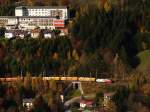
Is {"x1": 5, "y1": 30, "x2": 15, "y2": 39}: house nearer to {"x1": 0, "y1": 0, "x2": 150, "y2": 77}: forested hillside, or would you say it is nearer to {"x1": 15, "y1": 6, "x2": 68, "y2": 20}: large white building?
{"x1": 0, "y1": 0, "x2": 150, "y2": 77}: forested hillside

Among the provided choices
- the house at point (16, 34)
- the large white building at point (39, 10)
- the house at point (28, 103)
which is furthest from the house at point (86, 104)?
the large white building at point (39, 10)

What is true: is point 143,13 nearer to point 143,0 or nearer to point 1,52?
point 143,0

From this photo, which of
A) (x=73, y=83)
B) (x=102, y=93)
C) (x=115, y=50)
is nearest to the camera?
Result: (x=102, y=93)

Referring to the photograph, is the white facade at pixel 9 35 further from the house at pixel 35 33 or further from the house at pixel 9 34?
the house at pixel 35 33

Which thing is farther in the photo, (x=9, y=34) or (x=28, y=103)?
(x=9, y=34)

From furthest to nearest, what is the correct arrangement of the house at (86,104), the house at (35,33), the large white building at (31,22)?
the large white building at (31,22), the house at (35,33), the house at (86,104)

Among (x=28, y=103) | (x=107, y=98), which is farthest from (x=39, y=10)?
(x=107, y=98)

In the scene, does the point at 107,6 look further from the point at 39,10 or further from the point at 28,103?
the point at 28,103

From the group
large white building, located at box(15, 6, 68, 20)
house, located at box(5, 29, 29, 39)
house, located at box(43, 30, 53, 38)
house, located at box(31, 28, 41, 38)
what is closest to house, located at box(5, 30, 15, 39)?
house, located at box(5, 29, 29, 39)

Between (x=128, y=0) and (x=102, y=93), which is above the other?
(x=128, y=0)

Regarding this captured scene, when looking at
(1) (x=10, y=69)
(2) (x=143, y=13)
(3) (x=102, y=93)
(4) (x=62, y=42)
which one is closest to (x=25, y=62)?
(1) (x=10, y=69)

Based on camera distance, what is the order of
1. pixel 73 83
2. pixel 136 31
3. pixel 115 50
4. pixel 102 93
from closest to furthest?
pixel 102 93 < pixel 73 83 < pixel 115 50 < pixel 136 31
